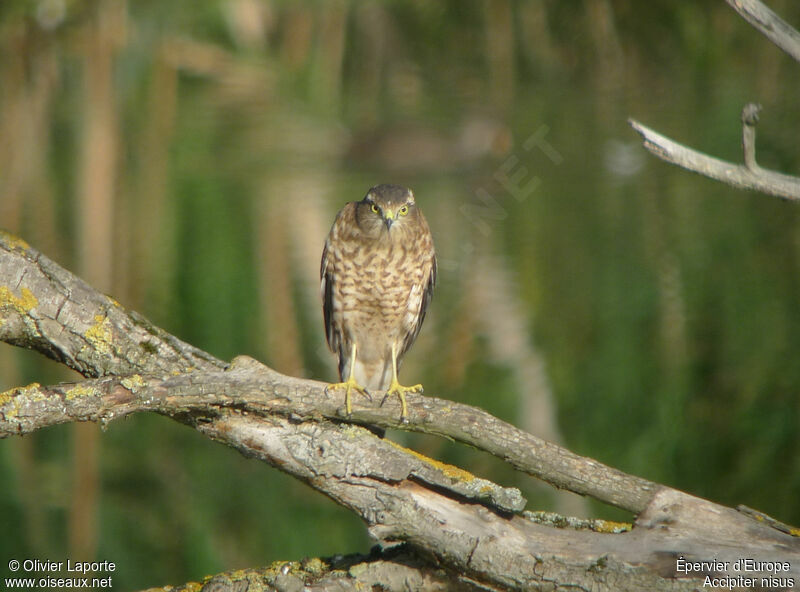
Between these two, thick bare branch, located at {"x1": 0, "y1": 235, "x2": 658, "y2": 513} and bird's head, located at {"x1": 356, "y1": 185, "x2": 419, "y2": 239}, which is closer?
thick bare branch, located at {"x1": 0, "y1": 235, "x2": 658, "y2": 513}

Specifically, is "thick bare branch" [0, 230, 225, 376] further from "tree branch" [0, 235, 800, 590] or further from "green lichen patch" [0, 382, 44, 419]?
"green lichen patch" [0, 382, 44, 419]

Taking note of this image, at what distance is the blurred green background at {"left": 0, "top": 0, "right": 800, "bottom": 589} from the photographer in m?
5.72

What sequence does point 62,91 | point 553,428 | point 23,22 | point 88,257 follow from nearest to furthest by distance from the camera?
point 553,428
point 88,257
point 23,22
point 62,91

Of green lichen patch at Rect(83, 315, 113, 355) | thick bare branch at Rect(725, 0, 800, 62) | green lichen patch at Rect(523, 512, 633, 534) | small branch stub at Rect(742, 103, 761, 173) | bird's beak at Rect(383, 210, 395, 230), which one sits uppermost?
thick bare branch at Rect(725, 0, 800, 62)

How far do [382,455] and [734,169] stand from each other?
1.19 meters

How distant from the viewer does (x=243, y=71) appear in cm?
Answer: 1465

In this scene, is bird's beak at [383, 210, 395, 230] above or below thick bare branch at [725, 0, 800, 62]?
below

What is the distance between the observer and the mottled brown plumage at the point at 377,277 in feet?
13.2

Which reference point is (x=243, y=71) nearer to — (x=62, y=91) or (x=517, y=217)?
(x=62, y=91)

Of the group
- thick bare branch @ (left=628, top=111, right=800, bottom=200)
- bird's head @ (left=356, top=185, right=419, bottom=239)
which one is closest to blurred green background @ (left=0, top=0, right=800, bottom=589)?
bird's head @ (left=356, top=185, right=419, bottom=239)

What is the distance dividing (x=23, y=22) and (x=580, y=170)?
248 inches

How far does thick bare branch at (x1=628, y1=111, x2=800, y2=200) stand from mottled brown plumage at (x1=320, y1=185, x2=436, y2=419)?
155 centimetres

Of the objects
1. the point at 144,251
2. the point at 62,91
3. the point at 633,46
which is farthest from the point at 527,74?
the point at 144,251

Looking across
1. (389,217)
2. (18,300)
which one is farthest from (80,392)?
(389,217)
